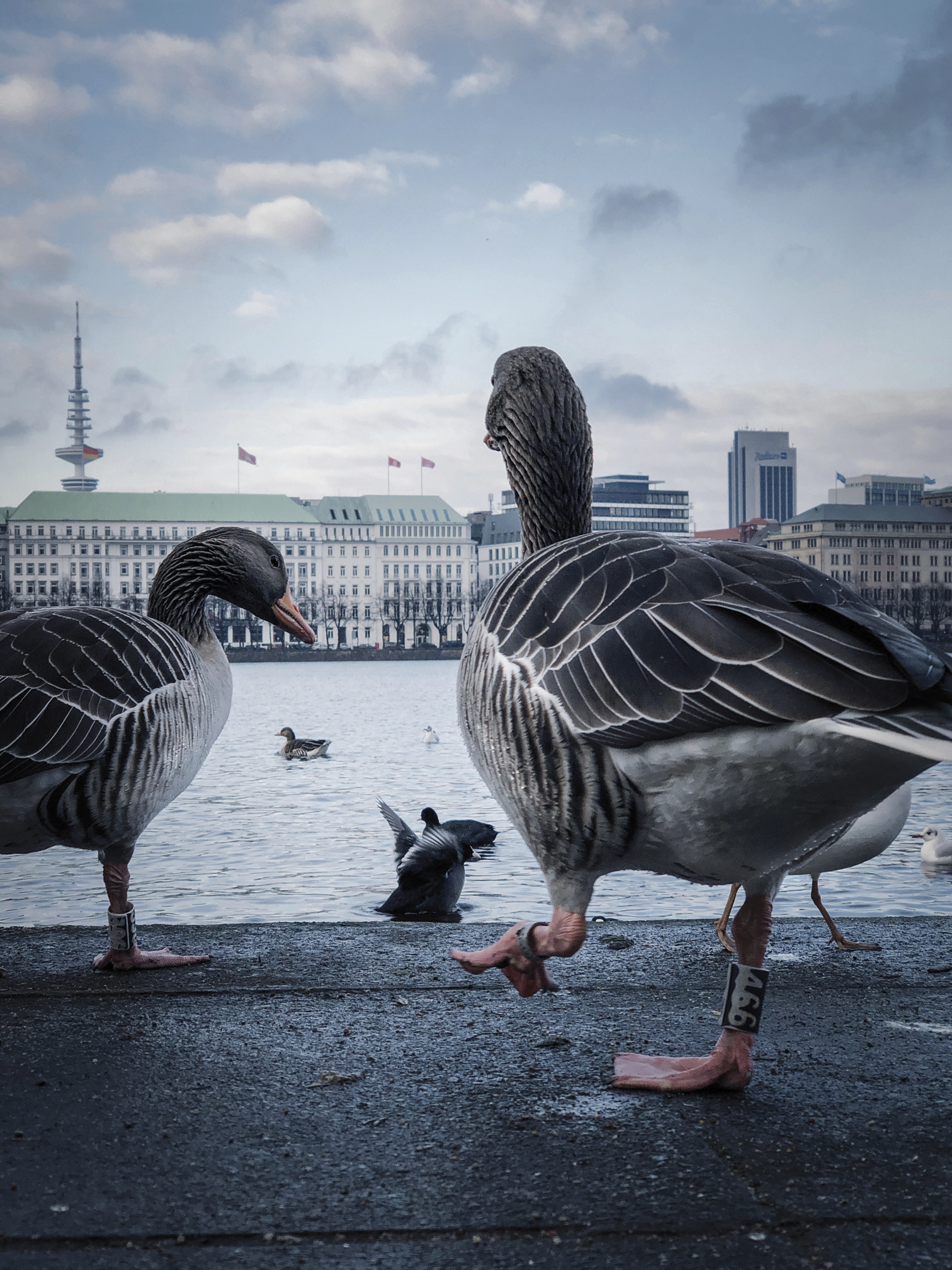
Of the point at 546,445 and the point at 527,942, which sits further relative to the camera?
the point at 546,445

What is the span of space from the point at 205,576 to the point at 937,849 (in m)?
7.51

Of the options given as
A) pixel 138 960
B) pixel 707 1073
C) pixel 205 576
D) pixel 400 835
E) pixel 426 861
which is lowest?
pixel 426 861

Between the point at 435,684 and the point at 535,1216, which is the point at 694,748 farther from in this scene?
the point at 435,684

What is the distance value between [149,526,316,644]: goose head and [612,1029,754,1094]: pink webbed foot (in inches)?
121

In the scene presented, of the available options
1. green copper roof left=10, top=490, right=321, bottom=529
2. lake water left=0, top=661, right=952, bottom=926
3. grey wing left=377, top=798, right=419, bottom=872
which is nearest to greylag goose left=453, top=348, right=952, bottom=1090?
lake water left=0, top=661, right=952, bottom=926

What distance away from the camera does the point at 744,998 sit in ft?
10.6

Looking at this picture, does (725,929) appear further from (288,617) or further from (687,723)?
(687,723)

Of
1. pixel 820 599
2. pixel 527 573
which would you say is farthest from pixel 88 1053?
pixel 820 599

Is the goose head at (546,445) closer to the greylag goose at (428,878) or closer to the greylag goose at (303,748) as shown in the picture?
the greylag goose at (428,878)

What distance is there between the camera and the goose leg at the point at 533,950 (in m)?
3.20

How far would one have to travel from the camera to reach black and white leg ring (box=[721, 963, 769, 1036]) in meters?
3.23

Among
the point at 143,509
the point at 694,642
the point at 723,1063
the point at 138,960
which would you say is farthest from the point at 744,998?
the point at 143,509

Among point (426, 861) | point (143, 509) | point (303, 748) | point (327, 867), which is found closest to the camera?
point (426, 861)

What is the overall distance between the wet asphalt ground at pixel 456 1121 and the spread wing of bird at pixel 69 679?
895 millimetres
